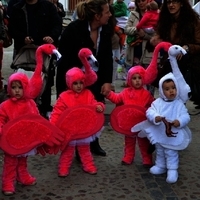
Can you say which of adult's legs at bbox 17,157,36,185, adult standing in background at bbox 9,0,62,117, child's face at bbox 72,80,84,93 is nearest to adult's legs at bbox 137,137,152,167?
child's face at bbox 72,80,84,93

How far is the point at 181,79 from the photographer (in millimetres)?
4375

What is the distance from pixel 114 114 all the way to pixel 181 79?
768 mm

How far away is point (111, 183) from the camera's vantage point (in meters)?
4.32

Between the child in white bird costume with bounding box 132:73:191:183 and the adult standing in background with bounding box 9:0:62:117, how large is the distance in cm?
217

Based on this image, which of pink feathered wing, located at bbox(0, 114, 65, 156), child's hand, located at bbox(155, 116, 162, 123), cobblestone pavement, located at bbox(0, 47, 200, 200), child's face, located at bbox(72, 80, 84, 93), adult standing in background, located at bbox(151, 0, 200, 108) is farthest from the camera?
adult standing in background, located at bbox(151, 0, 200, 108)

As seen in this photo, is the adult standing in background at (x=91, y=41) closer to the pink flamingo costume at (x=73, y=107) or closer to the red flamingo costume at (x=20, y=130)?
the pink flamingo costume at (x=73, y=107)

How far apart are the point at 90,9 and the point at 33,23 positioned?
63.4 inches

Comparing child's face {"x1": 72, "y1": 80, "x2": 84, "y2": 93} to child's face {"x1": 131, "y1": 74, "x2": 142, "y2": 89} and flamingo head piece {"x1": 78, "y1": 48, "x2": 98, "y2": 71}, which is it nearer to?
flamingo head piece {"x1": 78, "y1": 48, "x2": 98, "y2": 71}

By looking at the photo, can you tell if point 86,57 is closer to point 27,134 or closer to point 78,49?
point 78,49

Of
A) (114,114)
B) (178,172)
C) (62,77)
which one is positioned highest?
(62,77)

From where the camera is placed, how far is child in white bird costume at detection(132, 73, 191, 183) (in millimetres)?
4234

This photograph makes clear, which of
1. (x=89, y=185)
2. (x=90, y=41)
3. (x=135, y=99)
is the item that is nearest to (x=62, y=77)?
(x=90, y=41)

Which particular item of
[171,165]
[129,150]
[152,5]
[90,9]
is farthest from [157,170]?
[152,5]

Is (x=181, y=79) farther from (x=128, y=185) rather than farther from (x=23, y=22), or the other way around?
(x=23, y=22)
